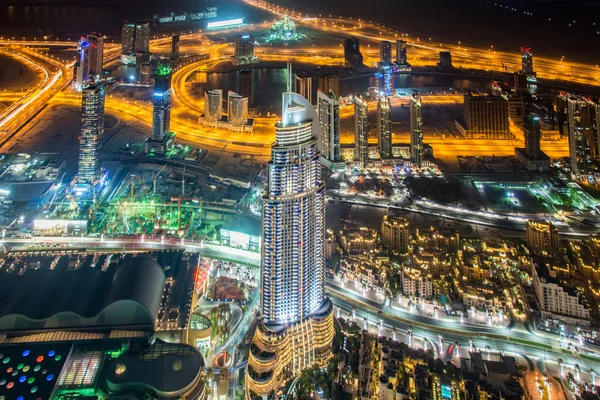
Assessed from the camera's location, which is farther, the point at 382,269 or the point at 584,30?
the point at 584,30

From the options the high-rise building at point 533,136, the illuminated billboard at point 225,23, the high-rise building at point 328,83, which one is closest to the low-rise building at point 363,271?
the high-rise building at point 533,136

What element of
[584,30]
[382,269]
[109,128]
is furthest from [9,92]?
[584,30]

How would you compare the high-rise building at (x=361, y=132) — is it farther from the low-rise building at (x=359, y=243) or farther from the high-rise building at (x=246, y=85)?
the high-rise building at (x=246, y=85)

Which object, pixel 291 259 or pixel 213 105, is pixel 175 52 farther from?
pixel 291 259

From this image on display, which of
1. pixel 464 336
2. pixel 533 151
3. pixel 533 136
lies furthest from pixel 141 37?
pixel 464 336

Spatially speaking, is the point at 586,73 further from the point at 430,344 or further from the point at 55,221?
the point at 55,221
